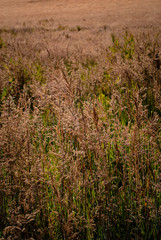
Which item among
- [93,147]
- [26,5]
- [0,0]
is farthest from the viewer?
[0,0]

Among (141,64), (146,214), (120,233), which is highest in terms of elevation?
(141,64)

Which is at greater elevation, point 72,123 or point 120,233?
point 72,123

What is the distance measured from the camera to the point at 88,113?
4.98 ft

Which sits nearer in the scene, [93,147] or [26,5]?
[93,147]

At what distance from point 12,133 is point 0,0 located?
62741 millimetres

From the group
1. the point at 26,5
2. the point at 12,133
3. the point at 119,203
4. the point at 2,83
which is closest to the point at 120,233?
the point at 119,203

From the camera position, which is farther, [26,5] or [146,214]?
[26,5]

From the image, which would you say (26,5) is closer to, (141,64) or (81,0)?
(81,0)

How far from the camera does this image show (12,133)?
4.34ft

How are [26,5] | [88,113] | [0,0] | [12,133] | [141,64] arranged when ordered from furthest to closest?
[0,0], [26,5], [141,64], [88,113], [12,133]

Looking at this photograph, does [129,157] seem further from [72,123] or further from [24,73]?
[24,73]

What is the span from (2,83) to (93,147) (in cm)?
250

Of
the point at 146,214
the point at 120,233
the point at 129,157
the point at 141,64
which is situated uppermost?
the point at 141,64

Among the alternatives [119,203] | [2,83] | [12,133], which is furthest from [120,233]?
[2,83]
